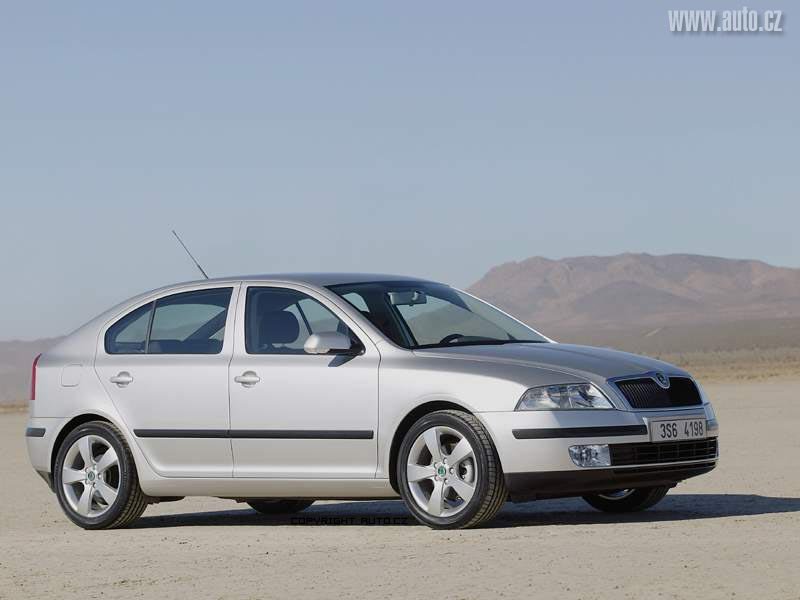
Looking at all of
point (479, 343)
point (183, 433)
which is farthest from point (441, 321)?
point (183, 433)

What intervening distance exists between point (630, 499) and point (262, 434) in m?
2.62

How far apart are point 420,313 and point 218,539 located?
6.86 ft

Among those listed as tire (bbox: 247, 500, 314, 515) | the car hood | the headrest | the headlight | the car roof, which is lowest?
tire (bbox: 247, 500, 314, 515)

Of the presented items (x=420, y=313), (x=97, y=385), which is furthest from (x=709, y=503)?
(x=97, y=385)

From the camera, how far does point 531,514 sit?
39.0ft

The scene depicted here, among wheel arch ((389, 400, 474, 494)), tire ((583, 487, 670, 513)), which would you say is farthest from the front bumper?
tire ((583, 487, 670, 513))

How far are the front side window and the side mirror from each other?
406 millimetres

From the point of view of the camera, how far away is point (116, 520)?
1194 centimetres

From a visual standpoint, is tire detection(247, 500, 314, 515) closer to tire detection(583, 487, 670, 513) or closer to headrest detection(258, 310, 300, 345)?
headrest detection(258, 310, 300, 345)

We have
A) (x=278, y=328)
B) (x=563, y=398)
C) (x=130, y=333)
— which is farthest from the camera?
(x=130, y=333)

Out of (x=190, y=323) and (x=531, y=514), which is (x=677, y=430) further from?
(x=190, y=323)

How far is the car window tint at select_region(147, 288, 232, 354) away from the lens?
11727 mm

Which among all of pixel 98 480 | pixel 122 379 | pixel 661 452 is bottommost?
pixel 98 480

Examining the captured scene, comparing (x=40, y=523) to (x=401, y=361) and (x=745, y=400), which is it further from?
(x=745, y=400)
